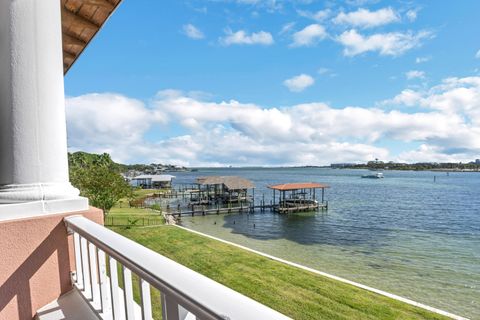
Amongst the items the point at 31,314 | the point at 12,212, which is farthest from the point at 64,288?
the point at 12,212

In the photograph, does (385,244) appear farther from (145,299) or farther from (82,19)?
(145,299)

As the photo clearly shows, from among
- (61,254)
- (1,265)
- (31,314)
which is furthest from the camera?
(61,254)

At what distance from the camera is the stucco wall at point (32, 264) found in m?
2.02

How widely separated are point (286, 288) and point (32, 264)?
10588mm

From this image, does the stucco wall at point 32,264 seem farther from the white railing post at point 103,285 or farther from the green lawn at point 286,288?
the green lawn at point 286,288

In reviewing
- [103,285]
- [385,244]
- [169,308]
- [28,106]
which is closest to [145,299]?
[169,308]

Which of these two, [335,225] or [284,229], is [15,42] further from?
[335,225]

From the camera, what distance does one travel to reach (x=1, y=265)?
200 centimetres

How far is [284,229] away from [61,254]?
29.8m

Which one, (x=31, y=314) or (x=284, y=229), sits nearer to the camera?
(x=31, y=314)

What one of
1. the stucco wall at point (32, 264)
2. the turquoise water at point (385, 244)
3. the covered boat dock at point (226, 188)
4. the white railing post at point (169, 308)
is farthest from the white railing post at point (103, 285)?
the covered boat dock at point (226, 188)

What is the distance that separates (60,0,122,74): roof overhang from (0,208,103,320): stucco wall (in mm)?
2294

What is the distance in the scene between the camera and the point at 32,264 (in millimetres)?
2113

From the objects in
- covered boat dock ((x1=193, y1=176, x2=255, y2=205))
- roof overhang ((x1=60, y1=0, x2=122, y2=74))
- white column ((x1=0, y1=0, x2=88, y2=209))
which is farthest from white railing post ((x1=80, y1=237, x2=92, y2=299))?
covered boat dock ((x1=193, y1=176, x2=255, y2=205))
